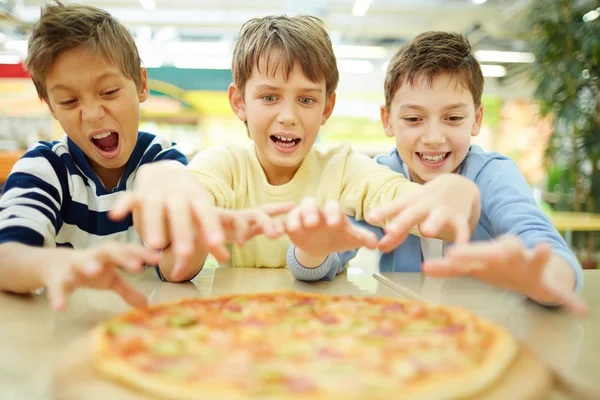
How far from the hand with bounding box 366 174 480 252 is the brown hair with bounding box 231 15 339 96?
573mm

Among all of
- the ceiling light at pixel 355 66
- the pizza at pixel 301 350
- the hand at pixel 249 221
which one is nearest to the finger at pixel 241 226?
the hand at pixel 249 221

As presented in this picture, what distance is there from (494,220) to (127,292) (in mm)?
812

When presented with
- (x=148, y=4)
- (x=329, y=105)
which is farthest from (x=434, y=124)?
(x=148, y=4)

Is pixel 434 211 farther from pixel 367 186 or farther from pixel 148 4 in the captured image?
pixel 148 4

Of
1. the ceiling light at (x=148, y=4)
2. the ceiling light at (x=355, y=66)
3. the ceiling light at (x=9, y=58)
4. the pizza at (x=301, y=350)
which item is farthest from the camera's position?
the ceiling light at (x=355, y=66)

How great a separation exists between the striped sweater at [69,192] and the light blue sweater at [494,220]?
517 mm

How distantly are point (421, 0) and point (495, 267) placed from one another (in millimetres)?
7046

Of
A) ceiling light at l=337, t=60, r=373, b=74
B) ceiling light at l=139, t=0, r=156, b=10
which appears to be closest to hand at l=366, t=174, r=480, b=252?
ceiling light at l=139, t=0, r=156, b=10

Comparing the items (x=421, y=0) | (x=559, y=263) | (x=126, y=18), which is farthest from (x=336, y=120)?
(x=559, y=263)

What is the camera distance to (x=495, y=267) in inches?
28.1

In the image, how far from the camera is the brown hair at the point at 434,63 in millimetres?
1436

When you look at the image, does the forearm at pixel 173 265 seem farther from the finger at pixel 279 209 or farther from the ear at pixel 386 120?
the ear at pixel 386 120

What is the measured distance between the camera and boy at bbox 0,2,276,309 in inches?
41.6

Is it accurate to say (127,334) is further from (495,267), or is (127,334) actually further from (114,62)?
(114,62)
